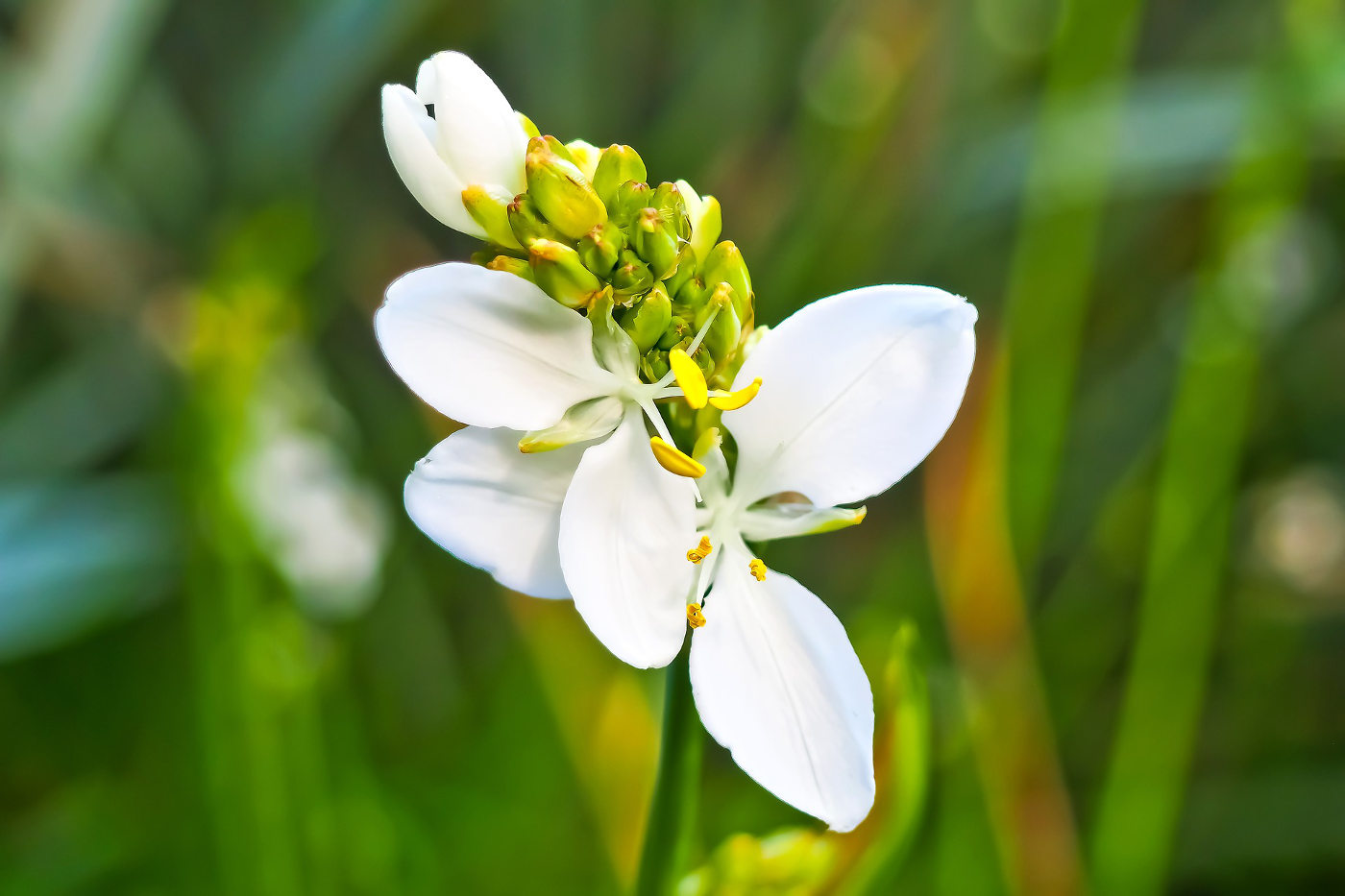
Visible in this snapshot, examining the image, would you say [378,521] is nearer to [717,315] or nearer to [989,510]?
[989,510]

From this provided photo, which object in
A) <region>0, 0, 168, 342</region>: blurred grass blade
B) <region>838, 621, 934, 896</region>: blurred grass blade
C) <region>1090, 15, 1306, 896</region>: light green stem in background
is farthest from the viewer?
<region>0, 0, 168, 342</region>: blurred grass blade

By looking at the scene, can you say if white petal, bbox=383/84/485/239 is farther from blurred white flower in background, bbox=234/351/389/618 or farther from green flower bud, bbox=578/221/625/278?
blurred white flower in background, bbox=234/351/389/618

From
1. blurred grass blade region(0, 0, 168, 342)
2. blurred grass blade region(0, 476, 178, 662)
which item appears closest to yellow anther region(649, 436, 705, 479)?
→ blurred grass blade region(0, 476, 178, 662)

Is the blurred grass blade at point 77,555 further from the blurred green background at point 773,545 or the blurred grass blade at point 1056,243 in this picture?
the blurred grass blade at point 1056,243

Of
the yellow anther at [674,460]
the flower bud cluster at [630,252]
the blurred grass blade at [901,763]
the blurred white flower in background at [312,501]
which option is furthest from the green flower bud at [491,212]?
the blurred white flower in background at [312,501]

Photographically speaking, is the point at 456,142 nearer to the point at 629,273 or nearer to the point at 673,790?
the point at 629,273
